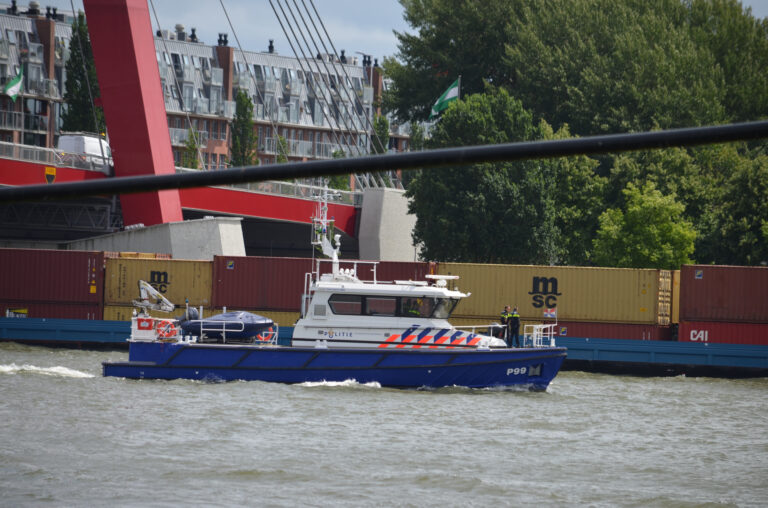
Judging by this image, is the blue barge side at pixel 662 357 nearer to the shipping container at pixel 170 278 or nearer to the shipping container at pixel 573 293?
the shipping container at pixel 573 293

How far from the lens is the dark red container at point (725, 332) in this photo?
29.9m

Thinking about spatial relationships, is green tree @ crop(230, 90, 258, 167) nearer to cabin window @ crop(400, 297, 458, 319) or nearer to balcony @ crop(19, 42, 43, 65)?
balcony @ crop(19, 42, 43, 65)

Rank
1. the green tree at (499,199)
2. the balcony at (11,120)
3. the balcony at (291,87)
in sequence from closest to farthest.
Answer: the green tree at (499,199)
the balcony at (11,120)
the balcony at (291,87)

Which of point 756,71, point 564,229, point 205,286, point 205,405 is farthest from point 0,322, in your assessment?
point 756,71

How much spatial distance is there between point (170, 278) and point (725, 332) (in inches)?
736

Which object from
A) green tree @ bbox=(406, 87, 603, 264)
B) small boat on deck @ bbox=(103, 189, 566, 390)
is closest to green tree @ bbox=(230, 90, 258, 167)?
green tree @ bbox=(406, 87, 603, 264)

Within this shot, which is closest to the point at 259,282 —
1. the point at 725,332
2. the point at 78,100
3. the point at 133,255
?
the point at 133,255

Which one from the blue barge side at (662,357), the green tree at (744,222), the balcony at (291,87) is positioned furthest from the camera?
the balcony at (291,87)

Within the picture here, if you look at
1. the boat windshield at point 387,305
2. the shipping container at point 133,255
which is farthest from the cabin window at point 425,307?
the shipping container at point 133,255

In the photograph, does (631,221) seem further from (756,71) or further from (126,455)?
(126,455)

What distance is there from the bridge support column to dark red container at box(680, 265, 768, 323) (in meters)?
21.6

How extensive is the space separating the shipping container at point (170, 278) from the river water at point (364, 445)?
8.63 metres

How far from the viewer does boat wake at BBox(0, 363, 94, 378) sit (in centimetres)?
2472

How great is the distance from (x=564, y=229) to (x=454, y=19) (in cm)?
2014
